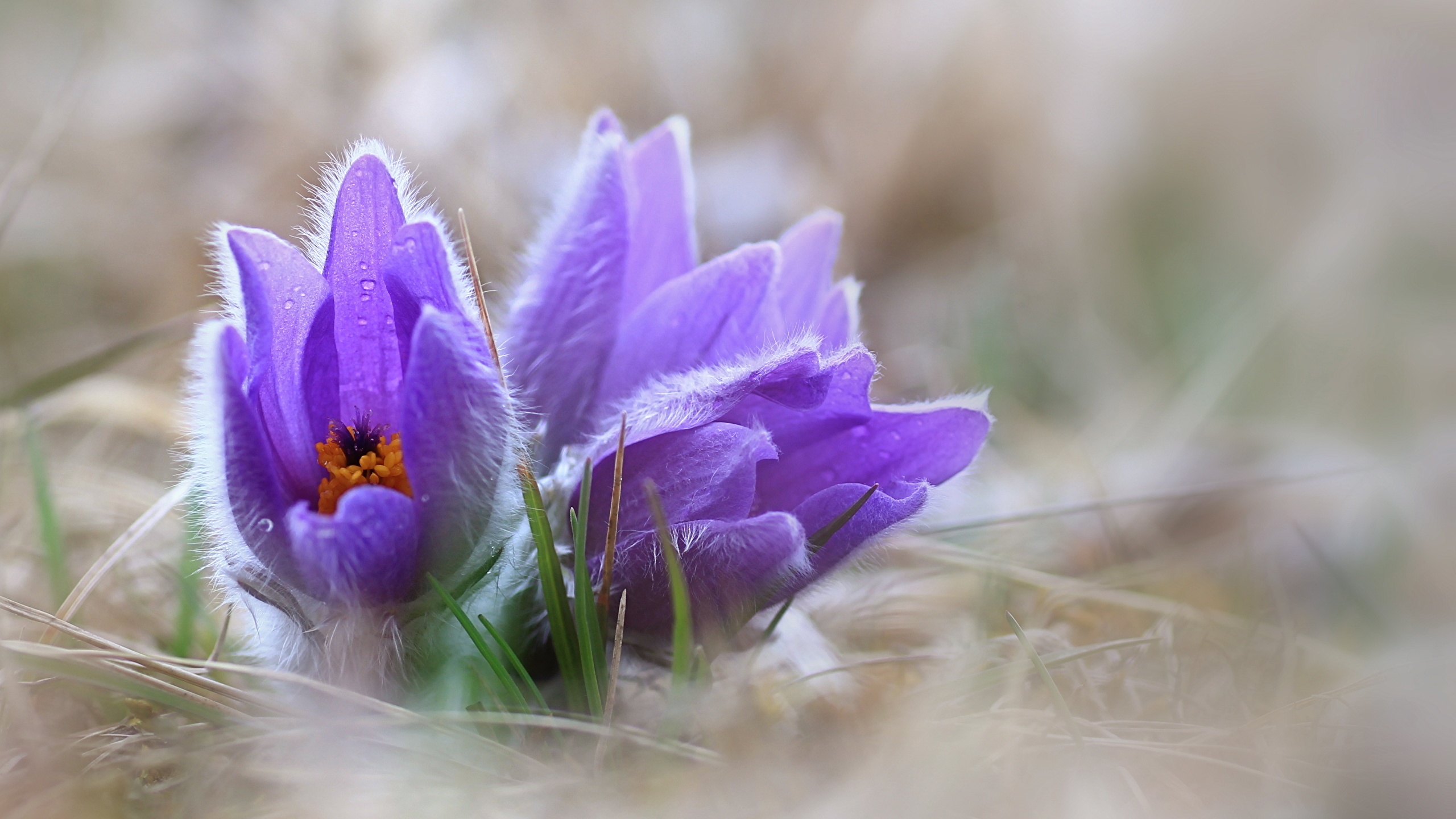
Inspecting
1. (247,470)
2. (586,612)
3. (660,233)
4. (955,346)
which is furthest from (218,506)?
(955,346)

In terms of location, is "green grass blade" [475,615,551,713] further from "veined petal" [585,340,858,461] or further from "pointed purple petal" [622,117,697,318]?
"pointed purple petal" [622,117,697,318]

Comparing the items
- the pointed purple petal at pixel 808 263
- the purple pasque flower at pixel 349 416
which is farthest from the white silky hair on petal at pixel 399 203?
the pointed purple petal at pixel 808 263

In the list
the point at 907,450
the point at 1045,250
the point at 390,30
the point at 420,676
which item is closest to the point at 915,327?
the point at 1045,250

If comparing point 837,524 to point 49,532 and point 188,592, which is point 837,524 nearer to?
point 188,592

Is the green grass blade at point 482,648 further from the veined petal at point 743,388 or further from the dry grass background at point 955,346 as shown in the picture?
the veined petal at point 743,388

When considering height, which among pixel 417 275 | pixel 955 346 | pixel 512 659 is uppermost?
pixel 417 275

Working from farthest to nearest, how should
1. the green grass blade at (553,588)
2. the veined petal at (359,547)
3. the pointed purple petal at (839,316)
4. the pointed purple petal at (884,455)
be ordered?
the pointed purple petal at (839,316), the pointed purple petal at (884,455), the green grass blade at (553,588), the veined petal at (359,547)
